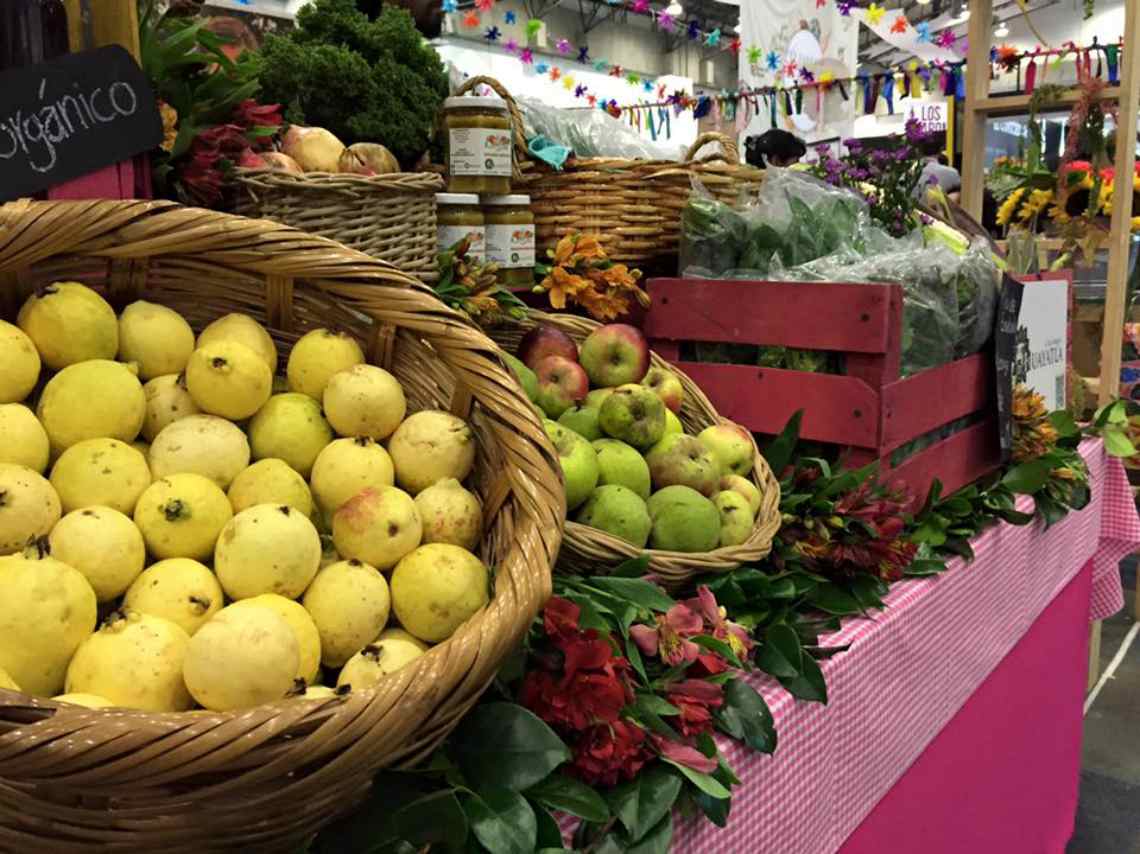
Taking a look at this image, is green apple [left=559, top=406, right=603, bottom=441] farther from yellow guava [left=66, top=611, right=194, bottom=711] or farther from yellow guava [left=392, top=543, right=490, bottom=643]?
yellow guava [left=66, top=611, right=194, bottom=711]

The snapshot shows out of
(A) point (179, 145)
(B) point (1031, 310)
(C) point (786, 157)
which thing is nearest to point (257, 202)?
(A) point (179, 145)

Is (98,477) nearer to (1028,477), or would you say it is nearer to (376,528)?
(376,528)

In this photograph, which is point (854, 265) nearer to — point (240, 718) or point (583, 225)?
point (583, 225)

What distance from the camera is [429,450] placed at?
949 millimetres

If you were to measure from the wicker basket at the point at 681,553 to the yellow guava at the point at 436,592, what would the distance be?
0.93 feet

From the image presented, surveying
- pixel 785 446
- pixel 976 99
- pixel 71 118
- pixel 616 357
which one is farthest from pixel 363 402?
pixel 976 99

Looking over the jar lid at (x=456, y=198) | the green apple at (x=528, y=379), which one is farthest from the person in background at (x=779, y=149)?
the green apple at (x=528, y=379)

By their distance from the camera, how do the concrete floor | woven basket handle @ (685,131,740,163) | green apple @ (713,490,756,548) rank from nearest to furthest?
green apple @ (713,490,756,548) < woven basket handle @ (685,131,740,163) < the concrete floor

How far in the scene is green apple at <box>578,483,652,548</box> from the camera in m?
1.20

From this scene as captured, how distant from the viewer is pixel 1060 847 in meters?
2.15

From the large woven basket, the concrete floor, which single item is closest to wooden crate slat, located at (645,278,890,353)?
the large woven basket

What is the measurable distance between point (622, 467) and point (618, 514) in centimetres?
10

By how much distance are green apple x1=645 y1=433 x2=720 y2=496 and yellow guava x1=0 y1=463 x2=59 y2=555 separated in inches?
30.3

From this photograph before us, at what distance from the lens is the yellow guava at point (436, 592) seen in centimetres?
81
